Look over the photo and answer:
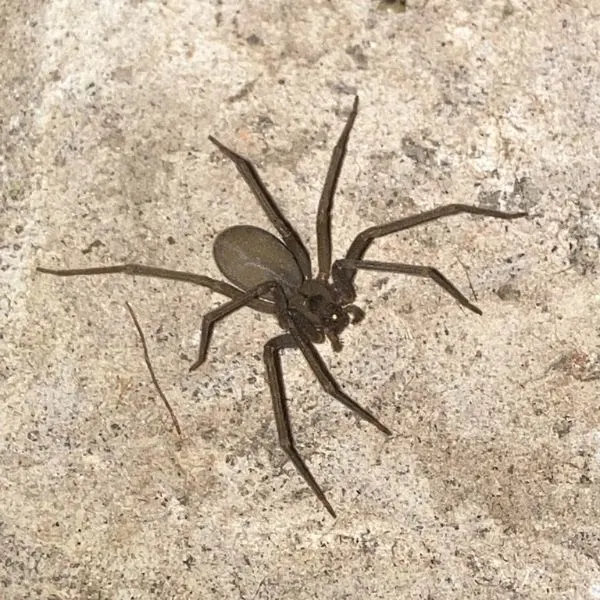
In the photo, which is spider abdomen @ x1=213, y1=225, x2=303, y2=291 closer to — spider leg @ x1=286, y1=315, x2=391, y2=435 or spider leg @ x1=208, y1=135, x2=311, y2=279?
spider leg @ x1=208, y1=135, x2=311, y2=279

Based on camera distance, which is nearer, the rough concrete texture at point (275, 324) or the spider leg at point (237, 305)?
the spider leg at point (237, 305)

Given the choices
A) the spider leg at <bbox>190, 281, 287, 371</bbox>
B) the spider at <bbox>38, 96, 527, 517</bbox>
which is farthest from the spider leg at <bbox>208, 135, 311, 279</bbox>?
the spider leg at <bbox>190, 281, 287, 371</bbox>

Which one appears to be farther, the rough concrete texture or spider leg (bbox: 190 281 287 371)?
the rough concrete texture

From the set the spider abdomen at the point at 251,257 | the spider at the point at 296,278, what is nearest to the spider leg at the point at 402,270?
the spider at the point at 296,278

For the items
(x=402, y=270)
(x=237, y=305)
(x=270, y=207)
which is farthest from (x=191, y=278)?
(x=402, y=270)

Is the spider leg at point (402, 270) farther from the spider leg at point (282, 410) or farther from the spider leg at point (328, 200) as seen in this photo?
the spider leg at point (282, 410)

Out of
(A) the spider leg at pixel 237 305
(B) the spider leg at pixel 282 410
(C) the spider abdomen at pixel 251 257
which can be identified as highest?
(C) the spider abdomen at pixel 251 257

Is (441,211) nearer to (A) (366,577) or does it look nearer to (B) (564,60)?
(B) (564,60)
